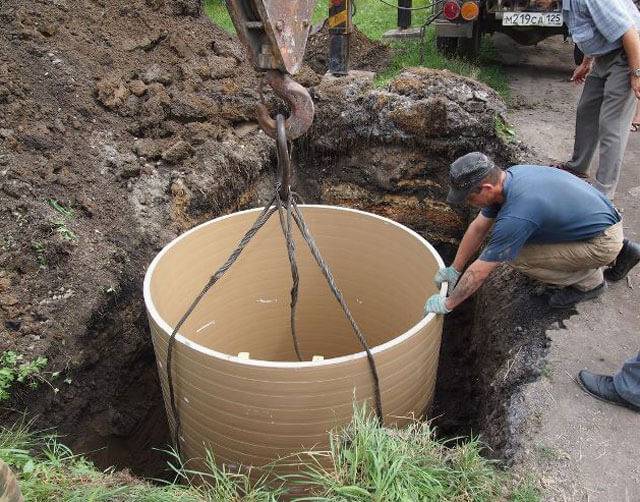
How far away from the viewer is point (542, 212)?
8.95 ft

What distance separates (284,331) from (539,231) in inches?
83.8

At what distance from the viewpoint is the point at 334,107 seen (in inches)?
183

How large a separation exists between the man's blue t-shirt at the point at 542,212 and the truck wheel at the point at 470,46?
3.85 m

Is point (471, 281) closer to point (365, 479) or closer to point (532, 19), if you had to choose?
point (365, 479)

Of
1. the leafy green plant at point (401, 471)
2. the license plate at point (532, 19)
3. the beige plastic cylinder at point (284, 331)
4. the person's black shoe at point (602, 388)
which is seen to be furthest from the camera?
the license plate at point (532, 19)

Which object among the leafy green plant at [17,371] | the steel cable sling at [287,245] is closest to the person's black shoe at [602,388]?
the steel cable sling at [287,245]

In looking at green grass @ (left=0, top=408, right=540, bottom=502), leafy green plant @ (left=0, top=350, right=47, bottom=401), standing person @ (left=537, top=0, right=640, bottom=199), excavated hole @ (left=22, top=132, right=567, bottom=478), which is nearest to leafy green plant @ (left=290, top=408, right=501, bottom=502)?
green grass @ (left=0, top=408, right=540, bottom=502)

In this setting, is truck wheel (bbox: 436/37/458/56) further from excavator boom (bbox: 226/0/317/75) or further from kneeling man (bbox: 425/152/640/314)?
excavator boom (bbox: 226/0/317/75)

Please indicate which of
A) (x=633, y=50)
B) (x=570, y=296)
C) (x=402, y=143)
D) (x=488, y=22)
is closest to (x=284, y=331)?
(x=402, y=143)

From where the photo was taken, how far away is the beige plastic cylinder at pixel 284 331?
8.02 feet

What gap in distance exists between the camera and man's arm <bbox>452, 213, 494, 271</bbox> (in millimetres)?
3096

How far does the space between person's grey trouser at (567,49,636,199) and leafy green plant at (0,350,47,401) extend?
3.54 m

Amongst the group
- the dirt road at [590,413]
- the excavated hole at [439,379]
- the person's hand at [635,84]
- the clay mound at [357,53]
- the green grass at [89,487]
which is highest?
the person's hand at [635,84]

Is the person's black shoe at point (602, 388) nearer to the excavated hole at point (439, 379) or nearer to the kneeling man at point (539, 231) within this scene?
the excavated hole at point (439, 379)
